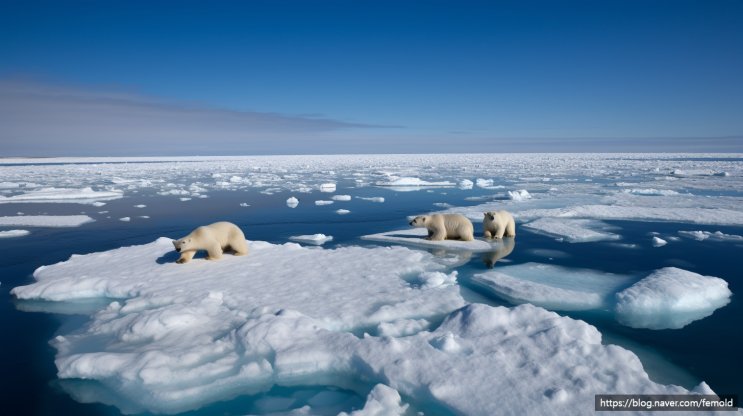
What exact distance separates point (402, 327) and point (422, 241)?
4.93 metres

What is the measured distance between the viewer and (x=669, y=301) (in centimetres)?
509

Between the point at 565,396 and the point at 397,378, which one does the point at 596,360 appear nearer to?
the point at 565,396

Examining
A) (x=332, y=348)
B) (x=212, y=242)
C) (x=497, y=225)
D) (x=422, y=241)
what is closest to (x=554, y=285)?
(x=497, y=225)

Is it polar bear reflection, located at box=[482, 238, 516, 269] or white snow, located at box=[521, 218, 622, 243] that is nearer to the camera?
polar bear reflection, located at box=[482, 238, 516, 269]

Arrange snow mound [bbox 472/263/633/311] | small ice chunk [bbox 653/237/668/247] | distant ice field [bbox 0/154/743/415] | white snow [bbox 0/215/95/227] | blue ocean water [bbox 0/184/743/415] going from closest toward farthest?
1. distant ice field [bbox 0/154/743/415]
2. blue ocean water [bbox 0/184/743/415]
3. snow mound [bbox 472/263/633/311]
4. small ice chunk [bbox 653/237/668/247]
5. white snow [bbox 0/215/95/227]

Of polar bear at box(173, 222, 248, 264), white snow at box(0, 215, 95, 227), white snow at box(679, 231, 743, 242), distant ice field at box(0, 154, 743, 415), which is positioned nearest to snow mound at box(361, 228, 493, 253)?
distant ice field at box(0, 154, 743, 415)

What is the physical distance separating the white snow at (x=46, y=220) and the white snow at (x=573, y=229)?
A: 13575 millimetres

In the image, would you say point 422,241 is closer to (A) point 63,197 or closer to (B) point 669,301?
(B) point 669,301

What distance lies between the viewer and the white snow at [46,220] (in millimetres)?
11375

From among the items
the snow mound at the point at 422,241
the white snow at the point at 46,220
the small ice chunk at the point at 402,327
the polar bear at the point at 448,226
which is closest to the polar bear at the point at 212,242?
the snow mound at the point at 422,241

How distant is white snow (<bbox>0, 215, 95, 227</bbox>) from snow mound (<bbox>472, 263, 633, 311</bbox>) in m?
12.2

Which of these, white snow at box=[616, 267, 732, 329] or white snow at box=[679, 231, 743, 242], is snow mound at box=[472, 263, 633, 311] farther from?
white snow at box=[679, 231, 743, 242]

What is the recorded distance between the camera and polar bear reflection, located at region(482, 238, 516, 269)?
752 cm

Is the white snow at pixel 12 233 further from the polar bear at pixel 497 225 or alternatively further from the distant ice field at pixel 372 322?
the polar bear at pixel 497 225
